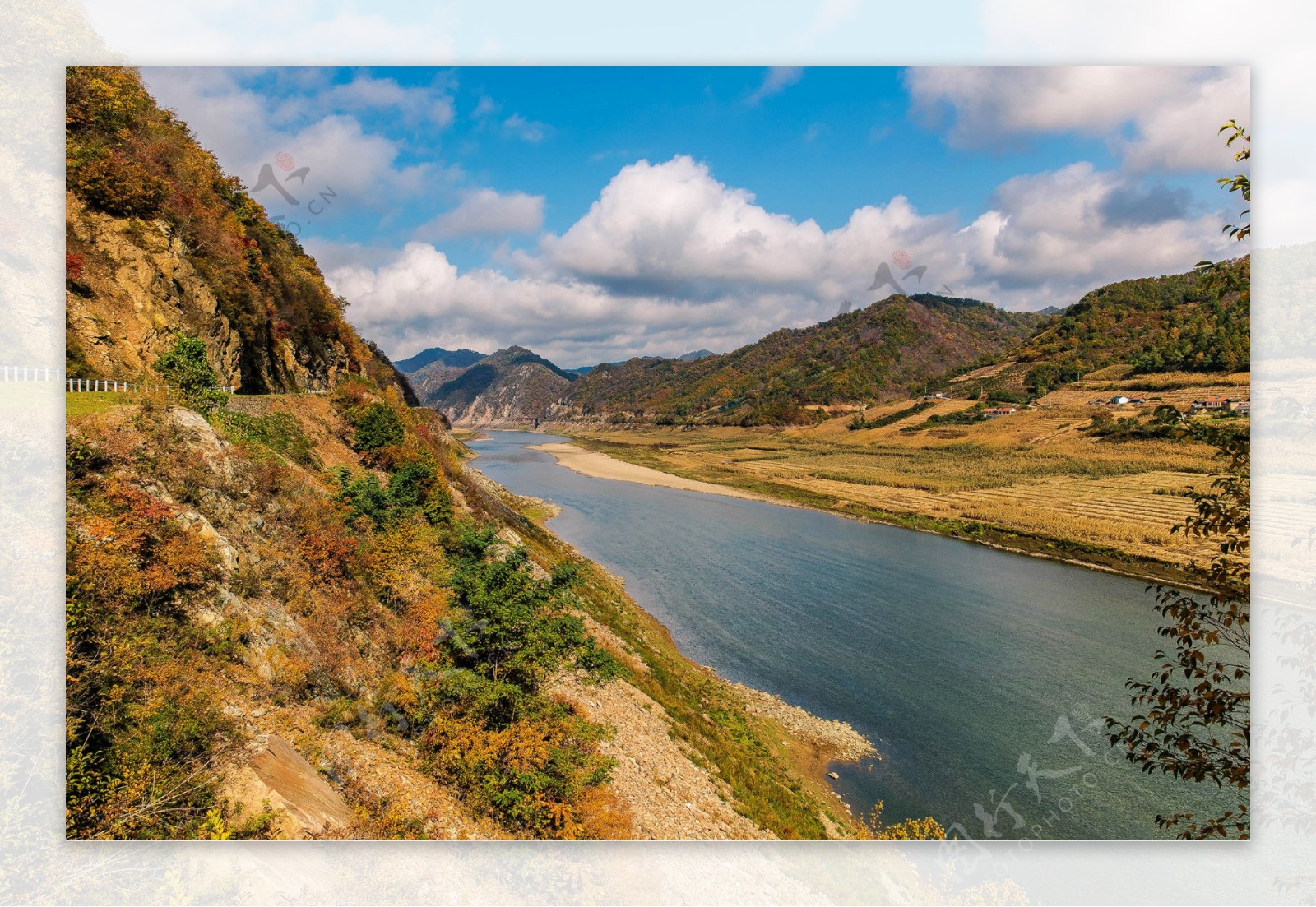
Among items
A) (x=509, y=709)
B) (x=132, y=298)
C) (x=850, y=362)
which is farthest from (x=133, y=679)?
(x=850, y=362)

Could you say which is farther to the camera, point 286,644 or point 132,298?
point 132,298

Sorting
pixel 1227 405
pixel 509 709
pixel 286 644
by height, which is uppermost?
pixel 1227 405

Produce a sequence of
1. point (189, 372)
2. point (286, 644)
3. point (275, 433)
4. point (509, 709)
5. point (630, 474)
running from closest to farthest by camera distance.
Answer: point (286, 644), point (509, 709), point (189, 372), point (275, 433), point (630, 474)

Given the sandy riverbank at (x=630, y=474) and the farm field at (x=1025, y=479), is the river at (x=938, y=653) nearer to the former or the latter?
the farm field at (x=1025, y=479)

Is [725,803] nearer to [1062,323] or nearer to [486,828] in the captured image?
[486,828]

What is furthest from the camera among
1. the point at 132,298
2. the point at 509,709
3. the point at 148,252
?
the point at 148,252

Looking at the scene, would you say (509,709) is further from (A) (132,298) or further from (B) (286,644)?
(A) (132,298)

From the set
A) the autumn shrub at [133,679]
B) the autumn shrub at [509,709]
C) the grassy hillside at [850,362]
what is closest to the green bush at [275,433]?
the autumn shrub at [133,679]

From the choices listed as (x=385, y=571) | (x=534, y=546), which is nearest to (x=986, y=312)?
(x=534, y=546)
